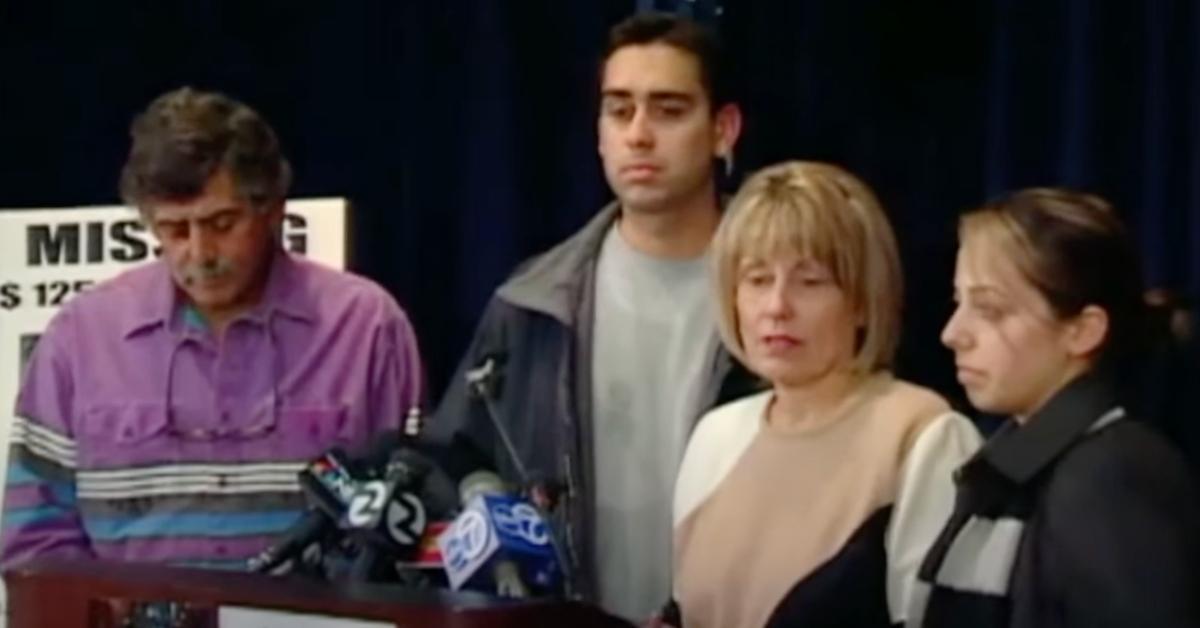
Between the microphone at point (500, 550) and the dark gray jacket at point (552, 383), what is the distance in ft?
0.96

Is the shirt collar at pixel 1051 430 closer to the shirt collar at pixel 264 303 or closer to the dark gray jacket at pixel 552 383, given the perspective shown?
the dark gray jacket at pixel 552 383

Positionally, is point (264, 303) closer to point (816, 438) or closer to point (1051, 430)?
point (816, 438)

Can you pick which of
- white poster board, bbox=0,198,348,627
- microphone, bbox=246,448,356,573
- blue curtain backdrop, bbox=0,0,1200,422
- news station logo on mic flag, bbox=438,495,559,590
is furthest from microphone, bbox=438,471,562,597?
white poster board, bbox=0,198,348,627

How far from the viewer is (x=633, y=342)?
7.30 ft

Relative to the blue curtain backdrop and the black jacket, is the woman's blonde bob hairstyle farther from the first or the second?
the blue curtain backdrop

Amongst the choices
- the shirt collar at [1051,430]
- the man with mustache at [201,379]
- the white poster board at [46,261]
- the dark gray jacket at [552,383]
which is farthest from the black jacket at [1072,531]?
the white poster board at [46,261]

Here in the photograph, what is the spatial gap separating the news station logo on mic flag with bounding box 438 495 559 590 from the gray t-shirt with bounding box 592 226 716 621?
37 cm

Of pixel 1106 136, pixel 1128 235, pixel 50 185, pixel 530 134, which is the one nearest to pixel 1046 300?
pixel 1128 235

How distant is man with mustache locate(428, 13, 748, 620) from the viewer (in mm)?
2197

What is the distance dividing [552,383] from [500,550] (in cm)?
44

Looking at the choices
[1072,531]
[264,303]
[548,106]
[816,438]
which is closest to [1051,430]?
[1072,531]

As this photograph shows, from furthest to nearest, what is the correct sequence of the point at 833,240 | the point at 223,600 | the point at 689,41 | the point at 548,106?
the point at 548,106, the point at 689,41, the point at 833,240, the point at 223,600

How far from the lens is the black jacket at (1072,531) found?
168 centimetres

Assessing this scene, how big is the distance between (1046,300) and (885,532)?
219 millimetres
